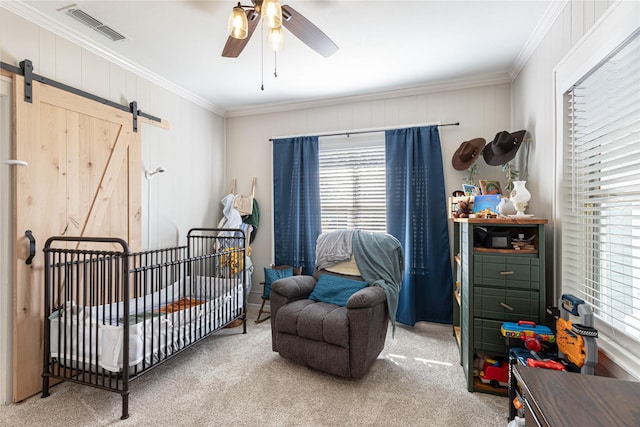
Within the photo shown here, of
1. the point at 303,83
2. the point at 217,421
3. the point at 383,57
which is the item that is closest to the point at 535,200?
the point at 383,57

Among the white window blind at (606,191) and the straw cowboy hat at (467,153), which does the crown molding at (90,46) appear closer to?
the straw cowboy hat at (467,153)

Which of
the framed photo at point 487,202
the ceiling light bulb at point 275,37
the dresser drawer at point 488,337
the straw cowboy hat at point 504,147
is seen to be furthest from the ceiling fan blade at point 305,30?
the dresser drawer at point 488,337

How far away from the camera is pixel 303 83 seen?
326 cm

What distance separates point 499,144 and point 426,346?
192 cm

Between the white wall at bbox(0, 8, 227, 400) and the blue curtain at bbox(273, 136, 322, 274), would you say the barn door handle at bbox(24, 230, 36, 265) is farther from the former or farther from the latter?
the blue curtain at bbox(273, 136, 322, 274)

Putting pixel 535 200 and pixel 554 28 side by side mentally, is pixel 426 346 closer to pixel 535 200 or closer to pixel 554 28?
pixel 535 200

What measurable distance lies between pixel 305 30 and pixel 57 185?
6.71ft

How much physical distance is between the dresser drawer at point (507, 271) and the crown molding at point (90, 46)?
129 inches

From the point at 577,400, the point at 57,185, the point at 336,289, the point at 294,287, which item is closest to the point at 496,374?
the point at 336,289

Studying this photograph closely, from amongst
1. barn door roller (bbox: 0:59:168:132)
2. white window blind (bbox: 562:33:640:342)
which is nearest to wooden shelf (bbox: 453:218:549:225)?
white window blind (bbox: 562:33:640:342)

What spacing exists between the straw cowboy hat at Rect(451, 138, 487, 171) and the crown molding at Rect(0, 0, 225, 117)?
2.95 metres

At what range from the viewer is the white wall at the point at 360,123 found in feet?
10.4

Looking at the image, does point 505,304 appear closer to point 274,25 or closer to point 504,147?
point 504,147

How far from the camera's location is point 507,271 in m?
A: 2.09
